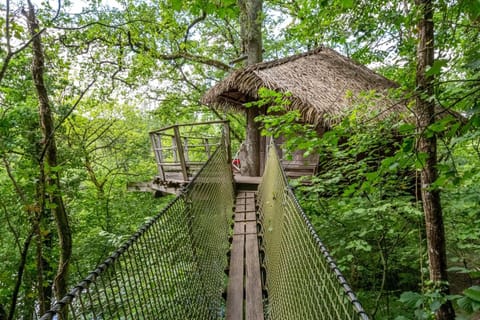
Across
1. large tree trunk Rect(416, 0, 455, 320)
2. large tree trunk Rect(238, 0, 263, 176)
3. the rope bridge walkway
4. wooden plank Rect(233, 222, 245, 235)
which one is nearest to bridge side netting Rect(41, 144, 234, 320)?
the rope bridge walkway

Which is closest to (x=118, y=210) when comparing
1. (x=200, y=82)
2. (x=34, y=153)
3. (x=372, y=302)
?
(x=34, y=153)

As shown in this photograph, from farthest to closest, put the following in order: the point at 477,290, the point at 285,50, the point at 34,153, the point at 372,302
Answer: the point at 285,50 < the point at 34,153 < the point at 372,302 < the point at 477,290

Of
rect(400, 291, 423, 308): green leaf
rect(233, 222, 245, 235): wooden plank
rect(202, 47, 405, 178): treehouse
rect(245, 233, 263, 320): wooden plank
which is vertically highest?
rect(202, 47, 405, 178): treehouse

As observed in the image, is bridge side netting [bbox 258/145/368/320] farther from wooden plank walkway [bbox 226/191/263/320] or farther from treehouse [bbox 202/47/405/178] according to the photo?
treehouse [bbox 202/47/405/178]

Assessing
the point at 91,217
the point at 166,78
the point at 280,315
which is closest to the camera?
the point at 280,315

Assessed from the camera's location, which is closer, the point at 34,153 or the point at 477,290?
the point at 477,290

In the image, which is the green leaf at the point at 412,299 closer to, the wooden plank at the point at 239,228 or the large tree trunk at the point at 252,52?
the wooden plank at the point at 239,228

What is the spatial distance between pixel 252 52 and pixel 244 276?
7515mm

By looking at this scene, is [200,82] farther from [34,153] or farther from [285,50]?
[34,153]

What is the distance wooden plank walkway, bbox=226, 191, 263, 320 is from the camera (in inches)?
79.6

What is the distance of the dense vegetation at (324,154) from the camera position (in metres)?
1.75

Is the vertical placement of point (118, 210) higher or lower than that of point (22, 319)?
higher

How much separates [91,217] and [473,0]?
801 cm

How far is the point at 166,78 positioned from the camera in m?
10.2
